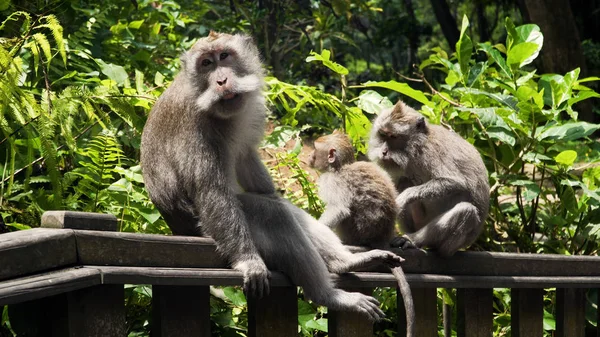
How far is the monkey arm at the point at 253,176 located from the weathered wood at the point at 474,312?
1092mm

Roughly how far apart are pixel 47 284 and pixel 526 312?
265 cm

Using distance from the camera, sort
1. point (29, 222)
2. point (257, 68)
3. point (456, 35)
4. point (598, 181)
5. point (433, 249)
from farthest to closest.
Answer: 1. point (456, 35)
2. point (598, 181)
3. point (29, 222)
4. point (433, 249)
5. point (257, 68)

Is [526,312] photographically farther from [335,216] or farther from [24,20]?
[24,20]

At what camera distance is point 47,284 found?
86.7 inches

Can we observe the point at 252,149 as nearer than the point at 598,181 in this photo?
Yes

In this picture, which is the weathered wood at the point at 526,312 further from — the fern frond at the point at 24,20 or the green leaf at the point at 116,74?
the fern frond at the point at 24,20

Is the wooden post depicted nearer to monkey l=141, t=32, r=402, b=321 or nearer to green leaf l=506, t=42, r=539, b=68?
A: monkey l=141, t=32, r=402, b=321

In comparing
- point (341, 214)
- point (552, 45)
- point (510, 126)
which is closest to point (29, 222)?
point (341, 214)

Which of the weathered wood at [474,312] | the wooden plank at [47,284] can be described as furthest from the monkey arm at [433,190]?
the wooden plank at [47,284]

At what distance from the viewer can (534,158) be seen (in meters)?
5.07

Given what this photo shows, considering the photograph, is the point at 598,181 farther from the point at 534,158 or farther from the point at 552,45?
the point at 552,45

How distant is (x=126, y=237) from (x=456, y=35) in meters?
14.3

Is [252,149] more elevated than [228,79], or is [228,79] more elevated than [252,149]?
[228,79]

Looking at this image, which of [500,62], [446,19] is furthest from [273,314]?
[446,19]
